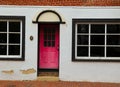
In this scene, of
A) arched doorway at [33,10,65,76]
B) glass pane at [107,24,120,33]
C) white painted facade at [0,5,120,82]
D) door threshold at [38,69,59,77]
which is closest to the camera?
white painted facade at [0,5,120,82]

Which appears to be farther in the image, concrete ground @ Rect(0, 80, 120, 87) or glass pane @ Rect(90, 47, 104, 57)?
glass pane @ Rect(90, 47, 104, 57)

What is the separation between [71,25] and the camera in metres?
18.1

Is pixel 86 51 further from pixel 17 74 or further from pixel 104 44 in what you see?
pixel 17 74

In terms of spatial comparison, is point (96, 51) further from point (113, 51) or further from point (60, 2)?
point (60, 2)

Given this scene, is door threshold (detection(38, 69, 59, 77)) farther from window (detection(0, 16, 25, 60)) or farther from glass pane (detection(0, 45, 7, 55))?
glass pane (detection(0, 45, 7, 55))

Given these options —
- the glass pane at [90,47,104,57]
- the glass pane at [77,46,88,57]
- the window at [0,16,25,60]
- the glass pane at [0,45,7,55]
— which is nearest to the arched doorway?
the window at [0,16,25,60]

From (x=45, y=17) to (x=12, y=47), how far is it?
219 cm

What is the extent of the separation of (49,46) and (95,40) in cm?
235

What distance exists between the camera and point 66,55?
18.2 meters

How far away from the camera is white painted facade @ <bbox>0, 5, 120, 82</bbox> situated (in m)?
18.0

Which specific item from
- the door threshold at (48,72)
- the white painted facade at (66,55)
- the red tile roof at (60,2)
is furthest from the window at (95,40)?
the door threshold at (48,72)

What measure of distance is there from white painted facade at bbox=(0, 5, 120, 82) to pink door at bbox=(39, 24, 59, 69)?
65 cm

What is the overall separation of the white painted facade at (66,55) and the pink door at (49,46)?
0.65 metres

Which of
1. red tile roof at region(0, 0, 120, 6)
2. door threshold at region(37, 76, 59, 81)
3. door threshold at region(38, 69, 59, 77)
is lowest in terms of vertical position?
door threshold at region(37, 76, 59, 81)
